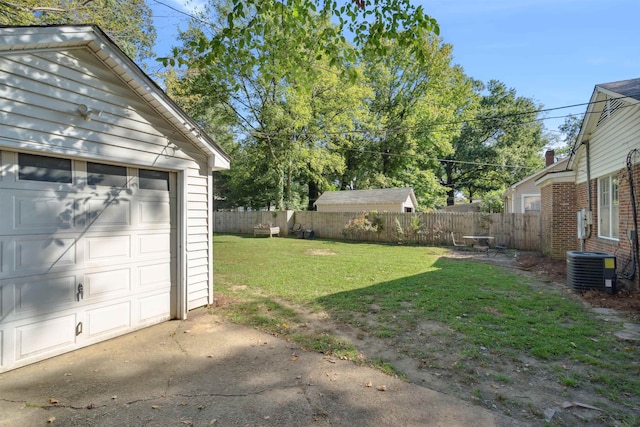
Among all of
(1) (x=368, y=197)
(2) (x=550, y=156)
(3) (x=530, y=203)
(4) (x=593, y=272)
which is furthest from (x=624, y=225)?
(1) (x=368, y=197)

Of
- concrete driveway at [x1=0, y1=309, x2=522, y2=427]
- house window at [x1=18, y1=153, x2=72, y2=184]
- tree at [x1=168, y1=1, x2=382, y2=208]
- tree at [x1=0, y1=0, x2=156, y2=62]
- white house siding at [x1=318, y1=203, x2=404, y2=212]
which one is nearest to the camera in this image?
concrete driveway at [x1=0, y1=309, x2=522, y2=427]

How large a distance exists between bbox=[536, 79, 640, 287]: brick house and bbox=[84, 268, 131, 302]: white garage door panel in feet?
29.2

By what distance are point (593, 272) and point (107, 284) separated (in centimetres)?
868

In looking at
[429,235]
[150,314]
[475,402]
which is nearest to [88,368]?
[150,314]

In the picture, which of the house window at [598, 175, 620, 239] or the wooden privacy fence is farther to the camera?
the wooden privacy fence

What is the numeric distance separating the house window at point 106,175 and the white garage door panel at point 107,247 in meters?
0.73

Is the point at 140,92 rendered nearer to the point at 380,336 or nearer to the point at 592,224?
the point at 380,336

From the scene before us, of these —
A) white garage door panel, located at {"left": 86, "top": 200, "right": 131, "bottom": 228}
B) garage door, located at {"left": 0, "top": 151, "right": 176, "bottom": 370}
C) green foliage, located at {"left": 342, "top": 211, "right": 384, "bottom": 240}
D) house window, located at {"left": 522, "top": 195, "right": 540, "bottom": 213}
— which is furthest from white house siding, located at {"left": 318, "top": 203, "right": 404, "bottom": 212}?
white garage door panel, located at {"left": 86, "top": 200, "right": 131, "bottom": 228}

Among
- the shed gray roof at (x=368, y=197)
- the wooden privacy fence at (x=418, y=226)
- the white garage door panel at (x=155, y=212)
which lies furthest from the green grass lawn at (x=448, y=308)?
the shed gray roof at (x=368, y=197)

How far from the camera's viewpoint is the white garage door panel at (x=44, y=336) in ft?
11.4

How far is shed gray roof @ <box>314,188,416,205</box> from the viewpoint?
21891 mm

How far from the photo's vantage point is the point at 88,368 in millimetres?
3514

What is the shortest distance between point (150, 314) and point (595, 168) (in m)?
10.8

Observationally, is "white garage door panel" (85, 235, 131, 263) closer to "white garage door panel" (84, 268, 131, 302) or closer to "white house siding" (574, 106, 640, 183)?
"white garage door panel" (84, 268, 131, 302)
